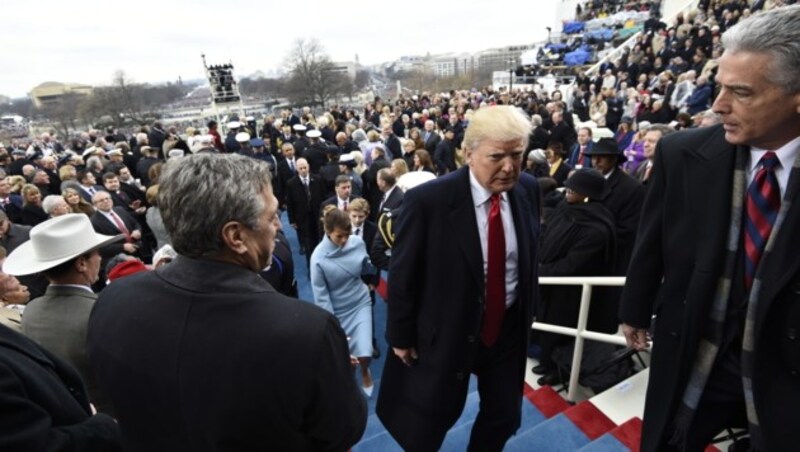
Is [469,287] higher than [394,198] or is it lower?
higher

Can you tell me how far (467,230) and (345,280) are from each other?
187cm

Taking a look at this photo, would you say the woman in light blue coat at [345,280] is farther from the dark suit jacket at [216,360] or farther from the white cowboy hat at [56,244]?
the dark suit jacket at [216,360]

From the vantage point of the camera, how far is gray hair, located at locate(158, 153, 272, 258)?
45.6 inches

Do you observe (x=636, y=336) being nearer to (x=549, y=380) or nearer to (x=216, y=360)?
(x=216, y=360)

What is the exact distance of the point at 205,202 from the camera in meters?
1.16

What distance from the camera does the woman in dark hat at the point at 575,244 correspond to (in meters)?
3.22

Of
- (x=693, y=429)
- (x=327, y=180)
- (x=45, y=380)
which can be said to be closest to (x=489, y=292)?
(x=693, y=429)

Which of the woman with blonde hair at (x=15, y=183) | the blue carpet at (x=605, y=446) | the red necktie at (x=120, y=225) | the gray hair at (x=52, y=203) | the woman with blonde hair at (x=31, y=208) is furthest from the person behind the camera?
the woman with blonde hair at (x=15, y=183)

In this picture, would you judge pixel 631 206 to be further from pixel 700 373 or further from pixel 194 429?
pixel 194 429

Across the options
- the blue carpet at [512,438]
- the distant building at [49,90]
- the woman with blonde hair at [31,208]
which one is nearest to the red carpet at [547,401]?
the blue carpet at [512,438]

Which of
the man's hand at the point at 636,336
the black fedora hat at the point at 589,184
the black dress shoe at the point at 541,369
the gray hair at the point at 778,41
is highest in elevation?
the gray hair at the point at 778,41

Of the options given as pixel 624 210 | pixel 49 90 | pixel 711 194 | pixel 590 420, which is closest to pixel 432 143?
pixel 624 210

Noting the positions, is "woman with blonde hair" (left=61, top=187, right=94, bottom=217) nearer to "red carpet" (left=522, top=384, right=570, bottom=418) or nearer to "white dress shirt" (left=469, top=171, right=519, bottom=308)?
"white dress shirt" (left=469, top=171, right=519, bottom=308)

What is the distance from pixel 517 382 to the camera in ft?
7.62
